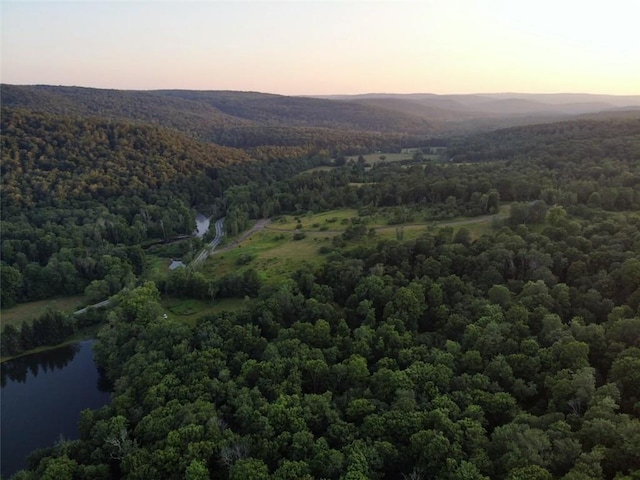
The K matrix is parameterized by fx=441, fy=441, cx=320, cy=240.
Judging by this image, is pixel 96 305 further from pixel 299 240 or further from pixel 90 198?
pixel 90 198

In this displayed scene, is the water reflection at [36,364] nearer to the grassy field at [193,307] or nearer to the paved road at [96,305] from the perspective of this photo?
the paved road at [96,305]

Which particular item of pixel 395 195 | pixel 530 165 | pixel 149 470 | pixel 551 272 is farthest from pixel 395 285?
pixel 530 165

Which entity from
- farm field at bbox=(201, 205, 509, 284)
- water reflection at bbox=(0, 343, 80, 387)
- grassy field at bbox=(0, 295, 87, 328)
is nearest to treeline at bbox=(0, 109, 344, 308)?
grassy field at bbox=(0, 295, 87, 328)

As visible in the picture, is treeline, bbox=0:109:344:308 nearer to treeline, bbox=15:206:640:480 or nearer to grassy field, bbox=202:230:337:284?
grassy field, bbox=202:230:337:284

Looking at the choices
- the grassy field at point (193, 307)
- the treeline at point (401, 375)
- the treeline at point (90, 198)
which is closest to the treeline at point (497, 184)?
the treeline at point (90, 198)

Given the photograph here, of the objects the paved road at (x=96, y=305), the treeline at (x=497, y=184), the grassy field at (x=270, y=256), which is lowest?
the paved road at (x=96, y=305)

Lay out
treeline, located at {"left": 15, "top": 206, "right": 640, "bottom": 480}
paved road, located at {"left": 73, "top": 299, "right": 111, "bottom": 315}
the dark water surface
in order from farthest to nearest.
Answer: paved road, located at {"left": 73, "top": 299, "right": 111, "bottom": 315} → the dark water surface → treeline, located at {"left": 15, "top": 206, "right": 640, "bottom": 480}
